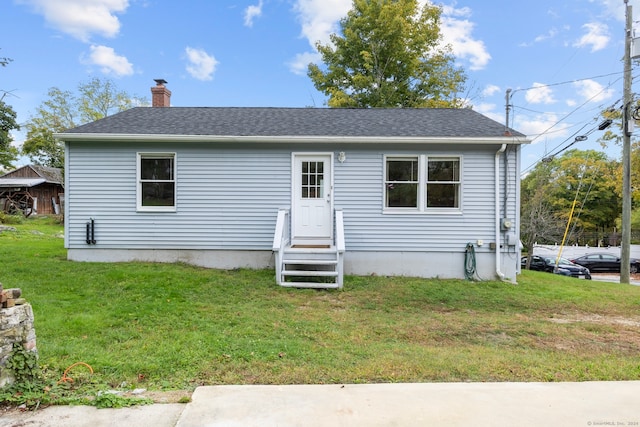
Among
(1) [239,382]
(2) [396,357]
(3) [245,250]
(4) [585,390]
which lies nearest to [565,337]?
(4) [585,390]

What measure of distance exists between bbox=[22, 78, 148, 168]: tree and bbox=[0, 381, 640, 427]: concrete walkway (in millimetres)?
30499

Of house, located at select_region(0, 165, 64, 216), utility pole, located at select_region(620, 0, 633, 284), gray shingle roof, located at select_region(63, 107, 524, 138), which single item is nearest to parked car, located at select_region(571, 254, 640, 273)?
utility pole, located at select_region(620, 0, 633, 284)

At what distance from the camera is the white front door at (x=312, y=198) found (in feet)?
27.0

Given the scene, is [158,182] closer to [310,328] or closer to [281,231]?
[281,231]

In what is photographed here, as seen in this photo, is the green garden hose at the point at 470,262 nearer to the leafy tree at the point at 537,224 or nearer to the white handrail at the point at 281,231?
the white handrail at the point at 281,231

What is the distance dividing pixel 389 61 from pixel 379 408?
2127 cm

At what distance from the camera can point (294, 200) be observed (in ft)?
27.1

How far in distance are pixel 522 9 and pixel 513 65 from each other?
204 centimetres

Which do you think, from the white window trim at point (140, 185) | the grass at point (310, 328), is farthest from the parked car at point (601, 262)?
the white window trim at point (140, 185)

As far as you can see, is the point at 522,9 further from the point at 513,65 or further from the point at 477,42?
the point at 477,42

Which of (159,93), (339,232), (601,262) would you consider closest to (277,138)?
(339,232)

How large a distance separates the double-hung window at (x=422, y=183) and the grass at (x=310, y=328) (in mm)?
1734

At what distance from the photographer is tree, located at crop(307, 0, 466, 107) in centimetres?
2048

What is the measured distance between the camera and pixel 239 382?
9.84 feet
